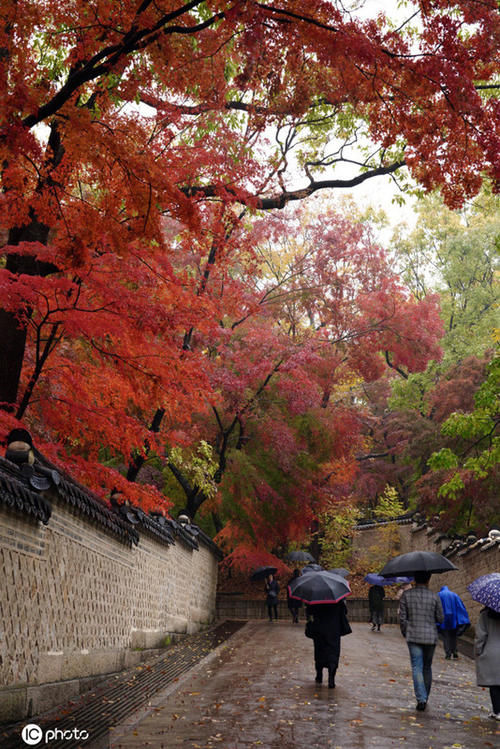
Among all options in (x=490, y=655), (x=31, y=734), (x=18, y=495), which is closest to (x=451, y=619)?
(x=490, y=655)

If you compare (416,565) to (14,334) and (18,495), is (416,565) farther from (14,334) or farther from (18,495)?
(14,334)

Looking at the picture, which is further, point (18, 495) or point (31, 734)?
point (18, 495)

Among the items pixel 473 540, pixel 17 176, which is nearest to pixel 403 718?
pixel 17 176

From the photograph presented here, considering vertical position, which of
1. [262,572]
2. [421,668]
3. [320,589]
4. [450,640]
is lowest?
[421,668]

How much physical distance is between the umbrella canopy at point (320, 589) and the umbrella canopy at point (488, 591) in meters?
2.69

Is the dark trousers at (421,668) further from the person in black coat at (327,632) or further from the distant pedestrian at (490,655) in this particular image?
the person in black coat at (327,632)

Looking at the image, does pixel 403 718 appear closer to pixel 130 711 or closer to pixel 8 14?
pixel 130 711

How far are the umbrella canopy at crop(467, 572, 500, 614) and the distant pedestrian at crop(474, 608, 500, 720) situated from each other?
0.53 feet

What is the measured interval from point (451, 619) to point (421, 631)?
294 inches

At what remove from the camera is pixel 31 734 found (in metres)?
6.62

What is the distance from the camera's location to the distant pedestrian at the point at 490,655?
27.4ft

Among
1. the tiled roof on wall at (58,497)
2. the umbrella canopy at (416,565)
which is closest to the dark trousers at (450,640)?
the umbrella canopy at (416,565)

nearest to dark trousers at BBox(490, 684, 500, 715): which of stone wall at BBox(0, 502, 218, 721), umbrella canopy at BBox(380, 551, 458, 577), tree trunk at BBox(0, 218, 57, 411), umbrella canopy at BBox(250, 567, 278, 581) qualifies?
umbrella canopy at BBox(380, 551, 458, 577)

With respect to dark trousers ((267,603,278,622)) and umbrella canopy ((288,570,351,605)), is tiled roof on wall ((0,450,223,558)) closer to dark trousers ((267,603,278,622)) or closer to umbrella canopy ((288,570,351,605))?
umbrella canopy ((288,570,351,605))
